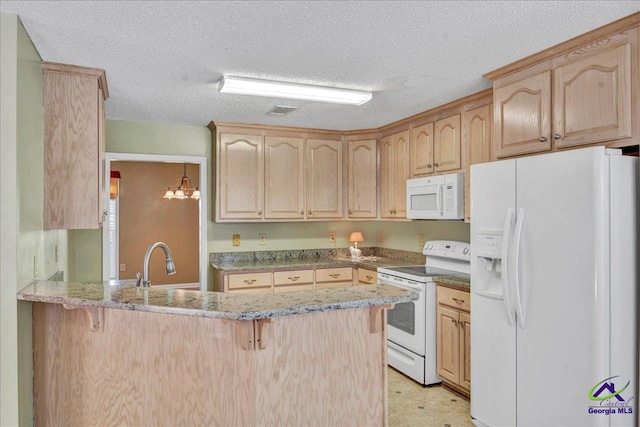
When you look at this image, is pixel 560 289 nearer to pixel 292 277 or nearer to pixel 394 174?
pixel 394 174

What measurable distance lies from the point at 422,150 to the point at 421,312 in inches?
58.6

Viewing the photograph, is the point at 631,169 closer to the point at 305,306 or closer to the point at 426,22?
the point at 426,22

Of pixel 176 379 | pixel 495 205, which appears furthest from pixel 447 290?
pixel 176 379

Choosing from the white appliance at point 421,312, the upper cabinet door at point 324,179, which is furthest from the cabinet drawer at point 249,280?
the white appliance at point 421,312

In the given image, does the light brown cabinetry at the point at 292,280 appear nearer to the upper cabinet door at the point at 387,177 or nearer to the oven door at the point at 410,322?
the oven door at the point at 410,322

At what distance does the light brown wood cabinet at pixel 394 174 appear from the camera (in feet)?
14.4

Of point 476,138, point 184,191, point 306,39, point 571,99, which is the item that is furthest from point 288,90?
point 184,191

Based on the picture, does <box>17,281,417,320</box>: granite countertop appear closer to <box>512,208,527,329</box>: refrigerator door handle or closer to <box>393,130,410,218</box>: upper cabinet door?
<box>512,208,527,329</box>: refrigerator door handle

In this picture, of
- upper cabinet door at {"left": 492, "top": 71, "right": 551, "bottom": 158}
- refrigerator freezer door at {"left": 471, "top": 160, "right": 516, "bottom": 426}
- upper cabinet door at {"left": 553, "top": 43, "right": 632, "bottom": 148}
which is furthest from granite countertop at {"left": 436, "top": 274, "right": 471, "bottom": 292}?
upper cabinet door at {"left": 553, "top": 43, "right": 632, "bottom": 148}

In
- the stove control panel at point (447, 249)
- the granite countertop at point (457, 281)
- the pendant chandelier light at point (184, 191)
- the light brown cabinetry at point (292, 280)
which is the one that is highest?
the pendant chandelier light at point (184, 191)

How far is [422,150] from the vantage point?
408 cm

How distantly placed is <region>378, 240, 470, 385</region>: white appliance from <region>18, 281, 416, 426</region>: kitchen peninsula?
1.51m

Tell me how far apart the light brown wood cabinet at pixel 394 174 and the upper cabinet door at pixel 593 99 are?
6.31 feet

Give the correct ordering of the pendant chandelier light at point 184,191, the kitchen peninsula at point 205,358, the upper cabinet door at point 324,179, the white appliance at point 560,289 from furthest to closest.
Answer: the pendant chandelier light at point 184,191
the upper cabinet door at point 324,179
the white appliance at point 560,289
the kitchen peninsula at point 205,358
